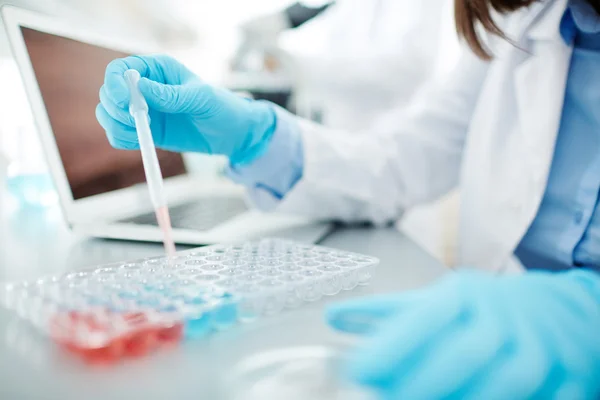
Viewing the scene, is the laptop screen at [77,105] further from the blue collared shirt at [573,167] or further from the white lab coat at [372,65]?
the white lab coat at [372,65]

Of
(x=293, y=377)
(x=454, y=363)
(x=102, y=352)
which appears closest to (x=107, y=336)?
(x=102, y=352)

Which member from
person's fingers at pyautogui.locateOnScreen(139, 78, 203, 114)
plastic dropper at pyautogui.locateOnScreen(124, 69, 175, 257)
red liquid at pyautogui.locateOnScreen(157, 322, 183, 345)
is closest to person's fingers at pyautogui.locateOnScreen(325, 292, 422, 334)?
red liquid at pyautogui.locateOnScreen(157, 322, 183, 345)

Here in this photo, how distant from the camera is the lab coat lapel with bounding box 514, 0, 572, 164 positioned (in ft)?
2.20

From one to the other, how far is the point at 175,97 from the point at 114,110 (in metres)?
0.08

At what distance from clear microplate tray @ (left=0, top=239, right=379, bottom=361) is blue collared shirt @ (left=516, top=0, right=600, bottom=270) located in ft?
1.18

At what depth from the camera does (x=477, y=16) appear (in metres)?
0.65

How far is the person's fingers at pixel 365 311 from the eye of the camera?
1.01ft

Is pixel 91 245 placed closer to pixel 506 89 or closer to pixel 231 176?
pixel 231 176

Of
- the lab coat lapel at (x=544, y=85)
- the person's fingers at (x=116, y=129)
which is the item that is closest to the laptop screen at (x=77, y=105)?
the person's fingers at (x=116, y=129)

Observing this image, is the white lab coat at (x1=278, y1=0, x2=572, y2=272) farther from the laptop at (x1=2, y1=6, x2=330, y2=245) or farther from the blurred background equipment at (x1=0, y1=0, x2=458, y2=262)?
the blurred background equipment at (x1=0, y1=0, x2=458, y2=262)

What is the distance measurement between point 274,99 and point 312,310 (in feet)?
3.17

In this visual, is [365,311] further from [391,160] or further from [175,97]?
[391,160]

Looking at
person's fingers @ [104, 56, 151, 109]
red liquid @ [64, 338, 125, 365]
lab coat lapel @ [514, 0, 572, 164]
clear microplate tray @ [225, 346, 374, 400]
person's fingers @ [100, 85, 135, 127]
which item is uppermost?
person's fingers @ [104, 56, 151, 109]

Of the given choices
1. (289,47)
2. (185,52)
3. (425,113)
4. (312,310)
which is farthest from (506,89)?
(185,52)
